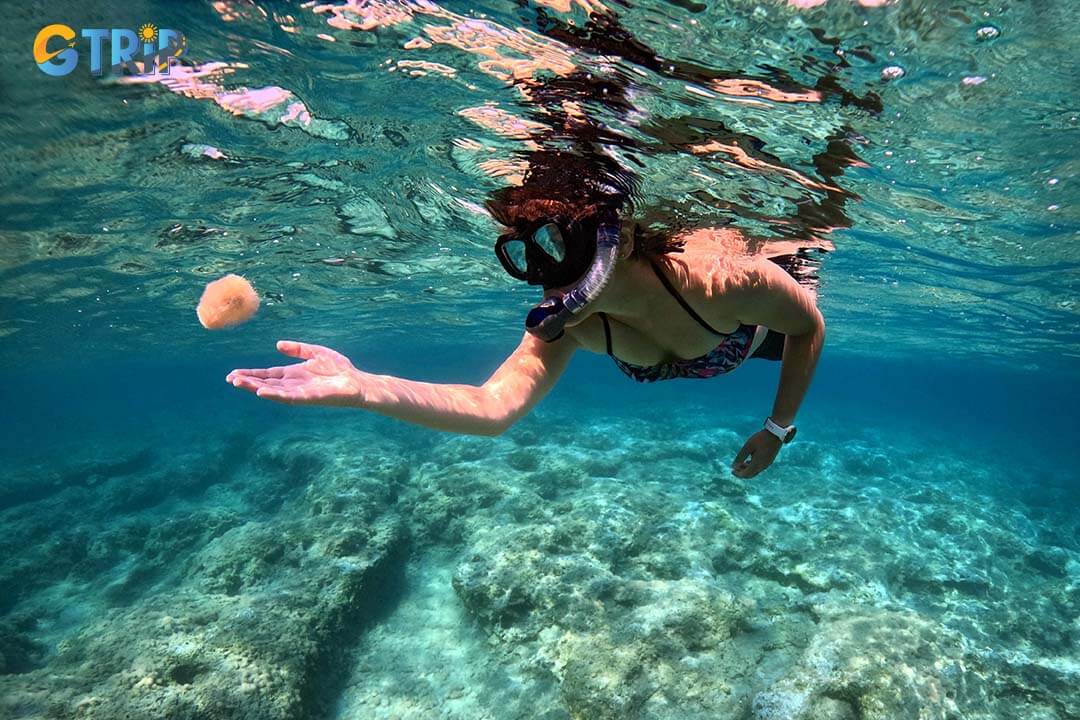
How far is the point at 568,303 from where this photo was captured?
3.15 m

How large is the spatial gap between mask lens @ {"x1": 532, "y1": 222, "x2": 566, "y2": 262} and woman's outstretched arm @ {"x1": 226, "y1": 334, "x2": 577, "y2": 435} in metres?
1.11

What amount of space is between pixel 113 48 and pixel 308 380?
7.18m

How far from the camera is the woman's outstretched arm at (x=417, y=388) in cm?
259

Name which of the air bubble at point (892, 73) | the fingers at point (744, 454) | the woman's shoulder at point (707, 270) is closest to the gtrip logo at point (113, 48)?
the woman's shoulder at point (707, 270)

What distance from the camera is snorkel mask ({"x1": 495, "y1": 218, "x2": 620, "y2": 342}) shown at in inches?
124

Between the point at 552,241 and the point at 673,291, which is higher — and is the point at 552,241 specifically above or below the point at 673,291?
above

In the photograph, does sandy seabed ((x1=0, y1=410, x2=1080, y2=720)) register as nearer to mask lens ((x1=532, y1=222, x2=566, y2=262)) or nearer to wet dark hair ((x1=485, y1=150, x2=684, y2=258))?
wet dark hair ((x1=485, y1=150, x2=684, y2=258))

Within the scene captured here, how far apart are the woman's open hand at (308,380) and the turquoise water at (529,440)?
14.0 ft

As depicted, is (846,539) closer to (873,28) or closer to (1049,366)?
(873,28)

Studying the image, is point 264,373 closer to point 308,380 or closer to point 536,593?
point 308,380

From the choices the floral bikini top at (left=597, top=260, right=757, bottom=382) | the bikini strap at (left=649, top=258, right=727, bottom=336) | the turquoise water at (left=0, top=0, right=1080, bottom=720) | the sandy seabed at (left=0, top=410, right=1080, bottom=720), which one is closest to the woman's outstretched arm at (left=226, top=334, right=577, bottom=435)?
the floral bikini top at (left=597, top=260, right=757, bottom=382)

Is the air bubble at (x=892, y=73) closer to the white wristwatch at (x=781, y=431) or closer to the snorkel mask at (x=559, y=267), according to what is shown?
the white wristwatch at (x=781, y=431)

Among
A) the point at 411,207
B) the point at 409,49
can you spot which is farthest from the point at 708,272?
the point at 411,207

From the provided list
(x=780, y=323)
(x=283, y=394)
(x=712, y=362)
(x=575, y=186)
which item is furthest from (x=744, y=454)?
(x=575, y=186)
